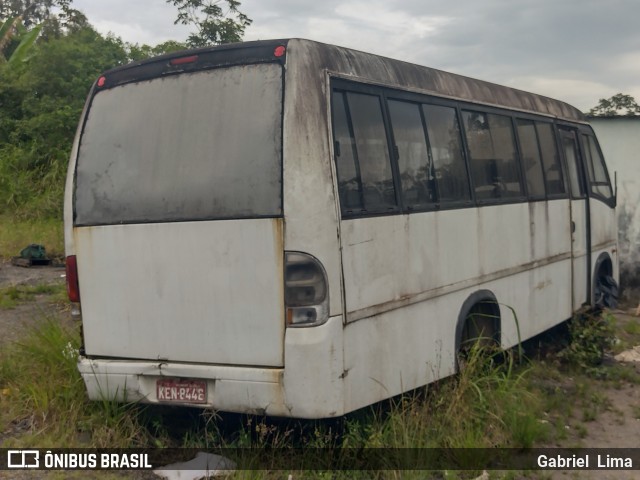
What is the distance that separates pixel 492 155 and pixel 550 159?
5.04 feet

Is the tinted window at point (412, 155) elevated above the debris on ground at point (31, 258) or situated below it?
above

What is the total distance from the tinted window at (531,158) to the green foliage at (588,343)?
1.53 meters

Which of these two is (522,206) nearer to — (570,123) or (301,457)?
(570,123)

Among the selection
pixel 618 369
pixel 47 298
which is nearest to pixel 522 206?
pixel 618 369

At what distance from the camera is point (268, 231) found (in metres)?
4.18

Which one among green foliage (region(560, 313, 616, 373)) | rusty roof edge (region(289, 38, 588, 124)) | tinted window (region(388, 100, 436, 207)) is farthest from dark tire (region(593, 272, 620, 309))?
tinted window (region(388, 100, 436, 207))

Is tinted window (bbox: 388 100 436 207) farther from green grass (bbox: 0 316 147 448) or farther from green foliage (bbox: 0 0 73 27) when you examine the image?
green foliage (bbox: 0 0 73 27)

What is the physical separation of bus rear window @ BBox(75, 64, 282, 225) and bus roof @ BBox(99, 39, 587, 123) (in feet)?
0.28

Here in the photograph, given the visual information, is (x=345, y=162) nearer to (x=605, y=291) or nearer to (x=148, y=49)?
(x=605, y=291)

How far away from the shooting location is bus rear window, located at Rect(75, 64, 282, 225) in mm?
4273

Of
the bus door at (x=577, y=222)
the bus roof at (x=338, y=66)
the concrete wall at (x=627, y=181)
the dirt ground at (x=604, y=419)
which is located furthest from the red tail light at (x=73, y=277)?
the concrete wall at (x=627, y=181)

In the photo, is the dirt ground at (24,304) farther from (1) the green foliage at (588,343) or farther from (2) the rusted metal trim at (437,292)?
(1) the green foliage at (588,343)

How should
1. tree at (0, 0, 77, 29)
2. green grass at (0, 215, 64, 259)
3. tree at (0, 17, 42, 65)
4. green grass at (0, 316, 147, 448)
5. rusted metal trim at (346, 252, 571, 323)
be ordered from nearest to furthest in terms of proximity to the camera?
rusted metal trim at (346, 252, 571, 323), green grass at (0, 316, 147, 448), green grass at (0, 215, 64, 259), tree at (0, 17, 42, 65), tree at (0, 0, 77, 29)

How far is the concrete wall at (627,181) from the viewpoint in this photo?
12828 mm
